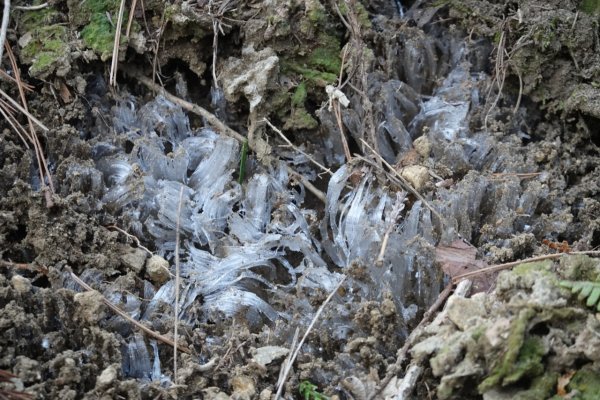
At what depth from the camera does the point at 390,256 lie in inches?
103

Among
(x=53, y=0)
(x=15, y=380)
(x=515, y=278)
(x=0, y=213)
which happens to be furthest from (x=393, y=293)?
(x=53, y=0)

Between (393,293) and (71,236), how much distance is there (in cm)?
132

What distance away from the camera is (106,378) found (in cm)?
217

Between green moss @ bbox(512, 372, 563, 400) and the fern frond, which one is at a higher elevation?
the fern frond

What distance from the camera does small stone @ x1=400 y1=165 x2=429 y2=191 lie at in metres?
2.94

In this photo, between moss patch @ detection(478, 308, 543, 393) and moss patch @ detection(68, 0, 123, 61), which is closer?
moss patch @ detection(478, 308, 543, 393)

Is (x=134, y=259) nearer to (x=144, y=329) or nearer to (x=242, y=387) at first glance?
(x=144, y=329)

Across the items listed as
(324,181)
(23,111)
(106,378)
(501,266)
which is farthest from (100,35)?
(501,266)

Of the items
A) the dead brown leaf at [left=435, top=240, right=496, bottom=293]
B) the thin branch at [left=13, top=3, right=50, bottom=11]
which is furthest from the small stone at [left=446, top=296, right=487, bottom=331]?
the thin branch at [left=13, top=3, right=50, bottom=11]

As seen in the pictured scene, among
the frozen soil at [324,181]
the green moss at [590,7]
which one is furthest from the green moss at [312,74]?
the green moss at [590,7]

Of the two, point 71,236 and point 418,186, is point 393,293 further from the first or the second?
point 71,236

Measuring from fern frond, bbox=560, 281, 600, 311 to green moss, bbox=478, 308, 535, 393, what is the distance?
0.70 ft

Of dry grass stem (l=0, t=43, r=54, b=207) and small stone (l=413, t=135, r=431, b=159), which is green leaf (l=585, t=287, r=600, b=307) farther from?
dry grass stem (l=0, t=43, r=54, b=207)

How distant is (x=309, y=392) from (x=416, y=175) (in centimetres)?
115
